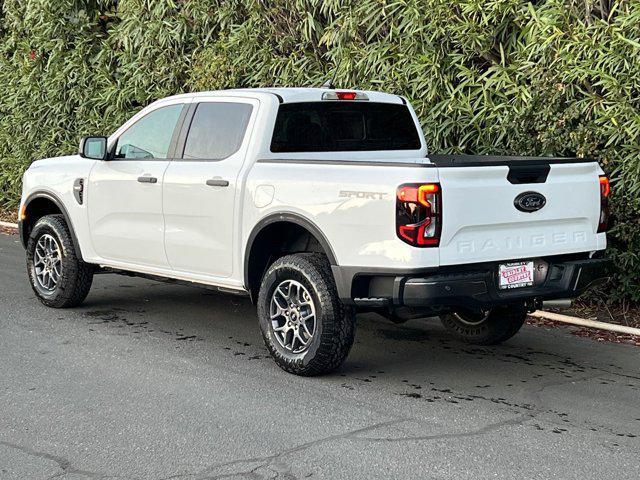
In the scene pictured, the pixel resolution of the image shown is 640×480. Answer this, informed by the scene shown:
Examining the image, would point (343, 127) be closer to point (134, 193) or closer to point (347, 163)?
point (347, 163)

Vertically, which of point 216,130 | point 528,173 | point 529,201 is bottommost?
point 529,201

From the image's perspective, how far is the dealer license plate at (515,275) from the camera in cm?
602

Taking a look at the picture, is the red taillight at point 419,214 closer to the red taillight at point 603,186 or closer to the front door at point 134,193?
the red taillight at point 603,186

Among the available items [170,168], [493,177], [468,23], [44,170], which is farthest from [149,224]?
[468,23]

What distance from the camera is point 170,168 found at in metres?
7.32

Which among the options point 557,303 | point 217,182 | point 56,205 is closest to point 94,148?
point 56,205

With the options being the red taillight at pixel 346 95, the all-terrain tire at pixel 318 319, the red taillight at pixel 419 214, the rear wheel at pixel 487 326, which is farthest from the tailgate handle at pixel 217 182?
the rear wheel at pixel 487 326

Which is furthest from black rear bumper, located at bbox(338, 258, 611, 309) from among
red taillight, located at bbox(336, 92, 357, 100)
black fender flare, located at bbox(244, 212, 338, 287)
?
red taillight, located at bbox(336, 92, 357, 100)

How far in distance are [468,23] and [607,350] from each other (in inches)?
127

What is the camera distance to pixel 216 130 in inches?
284

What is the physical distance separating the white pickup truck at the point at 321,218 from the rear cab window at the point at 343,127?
1cm

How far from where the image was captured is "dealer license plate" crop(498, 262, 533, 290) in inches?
237

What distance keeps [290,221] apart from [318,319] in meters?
0.64

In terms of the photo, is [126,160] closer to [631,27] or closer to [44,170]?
[44,170]
